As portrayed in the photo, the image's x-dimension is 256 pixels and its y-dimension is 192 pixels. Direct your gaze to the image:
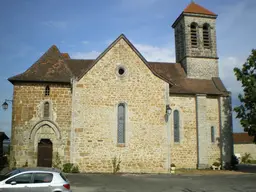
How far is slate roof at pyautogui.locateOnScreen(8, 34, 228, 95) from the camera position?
763 inches

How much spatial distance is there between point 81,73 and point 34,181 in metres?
11.4

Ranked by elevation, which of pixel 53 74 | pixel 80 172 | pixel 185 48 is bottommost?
pixel 80 172

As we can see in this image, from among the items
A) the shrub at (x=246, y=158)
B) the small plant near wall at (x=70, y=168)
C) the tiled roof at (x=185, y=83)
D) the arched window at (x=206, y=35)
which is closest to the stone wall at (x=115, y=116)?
the small plant near wall at (x=70, y=168)

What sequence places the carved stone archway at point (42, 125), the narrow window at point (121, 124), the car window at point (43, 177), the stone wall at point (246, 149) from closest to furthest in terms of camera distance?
the car window at point (43, 177) < the carved stone archway at point (42, 125) < the narrow window at point (121, 124) < the stone wall at point (246, 149)

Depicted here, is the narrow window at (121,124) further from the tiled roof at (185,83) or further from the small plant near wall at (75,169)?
the tiled roof at (185,83)

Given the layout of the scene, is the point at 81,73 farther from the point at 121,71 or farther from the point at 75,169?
the point at 75,169

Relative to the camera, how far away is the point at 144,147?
63.9 ft

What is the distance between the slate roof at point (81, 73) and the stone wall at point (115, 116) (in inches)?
17.3

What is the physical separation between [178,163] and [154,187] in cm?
951

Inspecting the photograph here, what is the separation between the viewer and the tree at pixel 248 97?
2109 centimetres

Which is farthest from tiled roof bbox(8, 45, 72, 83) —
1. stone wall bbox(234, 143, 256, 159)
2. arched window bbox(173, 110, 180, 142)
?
stone wall bbox(234, 143, 256, 159)

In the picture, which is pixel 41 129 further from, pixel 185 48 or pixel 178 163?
pixel 185 48

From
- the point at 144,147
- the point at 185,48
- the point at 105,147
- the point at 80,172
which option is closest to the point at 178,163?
the point at 144,147

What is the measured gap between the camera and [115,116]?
19.6 meters
